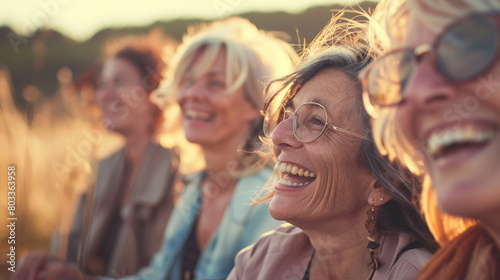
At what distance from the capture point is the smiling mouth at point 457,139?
1154 millimetres

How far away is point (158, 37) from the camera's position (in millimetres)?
A: 5422

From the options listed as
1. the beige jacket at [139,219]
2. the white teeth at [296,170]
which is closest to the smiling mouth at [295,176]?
the white teeth at [296,170]

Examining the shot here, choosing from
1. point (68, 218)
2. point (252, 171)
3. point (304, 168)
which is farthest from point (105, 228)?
point (304, 168)

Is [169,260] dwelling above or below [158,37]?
below

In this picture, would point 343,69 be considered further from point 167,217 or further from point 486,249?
point 167,217

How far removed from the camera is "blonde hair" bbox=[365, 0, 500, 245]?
1.17m

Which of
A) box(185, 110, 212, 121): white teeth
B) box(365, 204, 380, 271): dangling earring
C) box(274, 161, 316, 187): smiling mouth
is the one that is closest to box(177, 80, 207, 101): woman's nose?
box(185, 110, 212, 121): white teeth

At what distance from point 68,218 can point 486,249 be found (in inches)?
182

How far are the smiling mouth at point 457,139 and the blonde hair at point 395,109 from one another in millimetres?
130

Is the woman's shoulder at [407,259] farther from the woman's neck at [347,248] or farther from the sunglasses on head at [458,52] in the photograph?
the sunglasses on head at [458,52]

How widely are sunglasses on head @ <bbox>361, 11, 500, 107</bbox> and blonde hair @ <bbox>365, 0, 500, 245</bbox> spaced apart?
1.8 inches

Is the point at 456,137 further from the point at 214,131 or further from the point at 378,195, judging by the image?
the point at 214,131

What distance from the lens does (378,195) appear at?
2.07 metres

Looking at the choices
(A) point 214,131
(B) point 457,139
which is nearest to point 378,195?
(B) point 457,139
